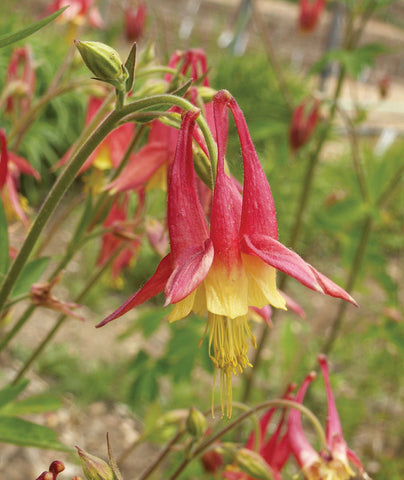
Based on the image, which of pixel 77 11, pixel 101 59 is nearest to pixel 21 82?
pixel 101 59

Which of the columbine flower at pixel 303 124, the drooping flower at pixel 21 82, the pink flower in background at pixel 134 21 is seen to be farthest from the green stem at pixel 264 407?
the pink flower in background at pixel 134 21

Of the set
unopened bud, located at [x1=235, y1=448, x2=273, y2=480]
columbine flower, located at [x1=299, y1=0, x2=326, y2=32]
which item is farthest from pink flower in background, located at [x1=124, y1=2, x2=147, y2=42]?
unopened bud, located at [x1=235, y1=448, x2=273, y2=480]

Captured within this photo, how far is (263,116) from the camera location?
5.85 ft

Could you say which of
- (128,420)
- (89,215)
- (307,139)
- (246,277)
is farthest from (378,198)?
(246,277)

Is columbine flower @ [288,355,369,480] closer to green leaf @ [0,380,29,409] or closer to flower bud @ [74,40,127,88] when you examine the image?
green leaf @ [0,380,29,409]

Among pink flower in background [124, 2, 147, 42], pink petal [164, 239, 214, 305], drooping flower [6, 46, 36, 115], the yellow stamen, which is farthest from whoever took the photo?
pink flower in background [124, 2, 147, 42]

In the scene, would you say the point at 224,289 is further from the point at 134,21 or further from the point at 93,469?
the point at 134,21

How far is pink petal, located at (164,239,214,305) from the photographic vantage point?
502mm

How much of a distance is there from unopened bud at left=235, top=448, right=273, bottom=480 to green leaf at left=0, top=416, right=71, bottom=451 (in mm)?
249

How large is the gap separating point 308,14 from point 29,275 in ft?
9.53

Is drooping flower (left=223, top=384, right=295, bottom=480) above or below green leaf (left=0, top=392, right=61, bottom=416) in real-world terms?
below

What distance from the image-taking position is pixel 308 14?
3.33 m

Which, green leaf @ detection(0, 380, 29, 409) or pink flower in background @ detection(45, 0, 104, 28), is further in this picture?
pink flower in background @ detection(45, 0, 104, 28)

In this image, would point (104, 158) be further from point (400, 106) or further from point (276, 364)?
point (400, 106)
